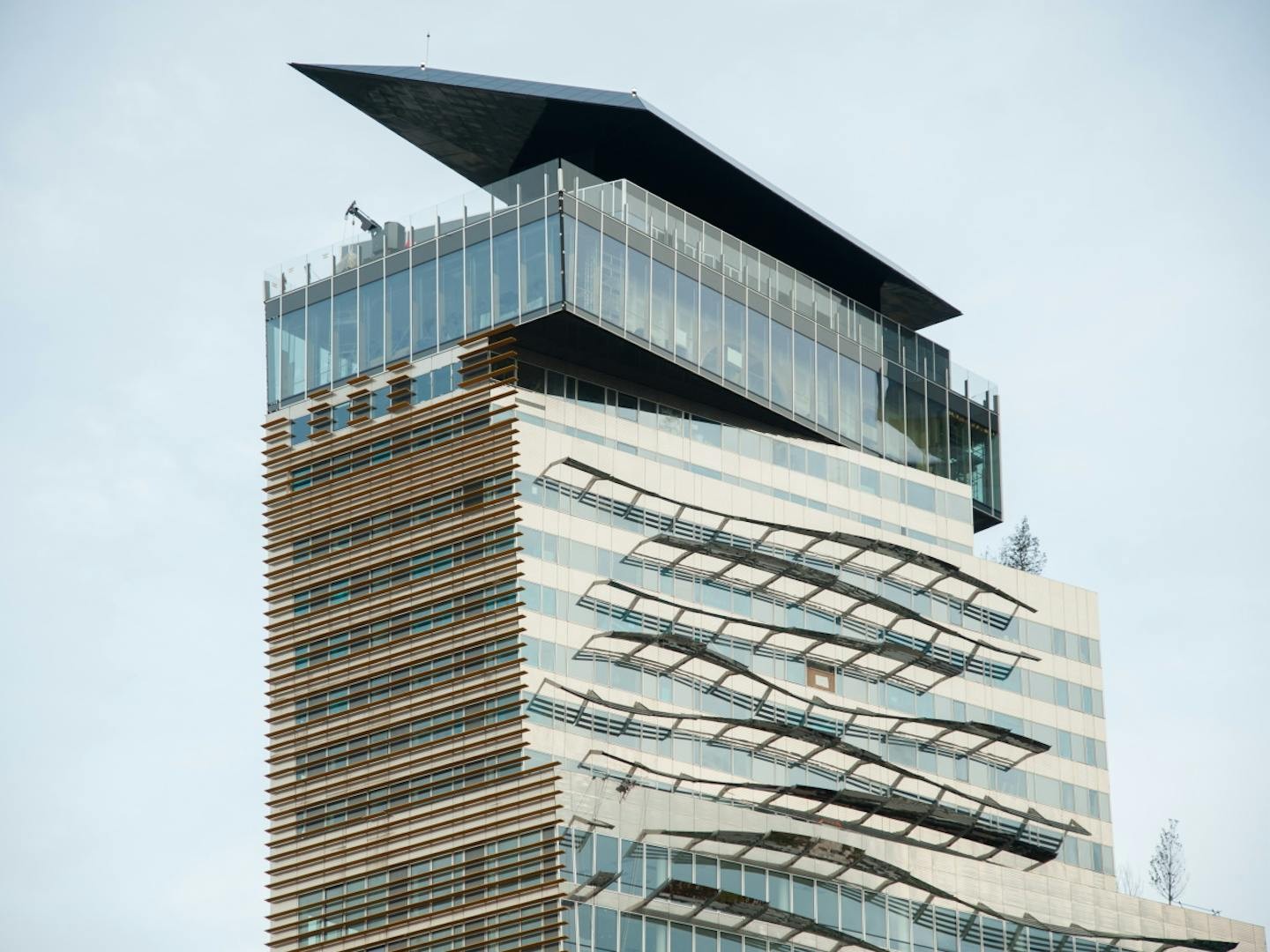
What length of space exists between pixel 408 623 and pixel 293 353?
54.2 ft

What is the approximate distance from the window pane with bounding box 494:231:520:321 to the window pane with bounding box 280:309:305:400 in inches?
436

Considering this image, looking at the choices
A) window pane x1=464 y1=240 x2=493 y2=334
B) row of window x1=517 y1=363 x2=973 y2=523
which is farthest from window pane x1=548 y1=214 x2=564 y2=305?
row of window x1=517 y1=363 x2=973 y2=523

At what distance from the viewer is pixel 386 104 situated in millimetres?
120188

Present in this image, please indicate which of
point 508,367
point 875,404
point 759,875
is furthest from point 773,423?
point 759,875

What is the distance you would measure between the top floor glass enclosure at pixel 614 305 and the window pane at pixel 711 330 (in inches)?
3.2

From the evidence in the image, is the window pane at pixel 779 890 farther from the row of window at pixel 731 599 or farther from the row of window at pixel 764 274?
the row of window at pixel 764 274

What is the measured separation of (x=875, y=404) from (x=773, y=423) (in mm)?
7325

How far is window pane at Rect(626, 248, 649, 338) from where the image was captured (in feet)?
366

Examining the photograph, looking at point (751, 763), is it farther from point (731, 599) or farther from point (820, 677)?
point (731, 599)

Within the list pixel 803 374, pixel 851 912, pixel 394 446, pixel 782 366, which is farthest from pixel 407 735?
pixel 803 374

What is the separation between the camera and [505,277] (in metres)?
111

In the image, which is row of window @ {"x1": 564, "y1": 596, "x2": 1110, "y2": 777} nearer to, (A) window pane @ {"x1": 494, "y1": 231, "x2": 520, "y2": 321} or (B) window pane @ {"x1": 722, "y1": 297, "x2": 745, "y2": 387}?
(B) window pane @ {"x1": 722, "y1": 297, "x2": 745, "y2": 387}

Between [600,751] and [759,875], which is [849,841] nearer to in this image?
[759,875]

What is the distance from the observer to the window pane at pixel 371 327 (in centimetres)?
11425
